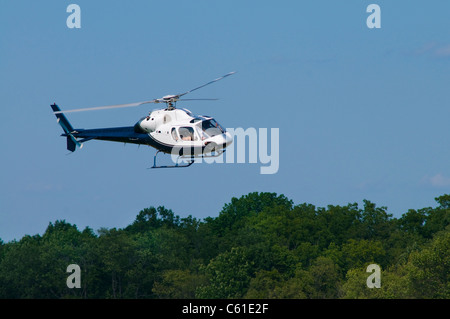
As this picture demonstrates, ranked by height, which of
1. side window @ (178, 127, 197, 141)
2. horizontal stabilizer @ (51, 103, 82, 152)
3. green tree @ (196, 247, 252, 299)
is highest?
horizontal stabilizer @ (51, 103, 82, 152)

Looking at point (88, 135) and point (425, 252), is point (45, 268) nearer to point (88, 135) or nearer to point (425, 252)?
point (425, 252)

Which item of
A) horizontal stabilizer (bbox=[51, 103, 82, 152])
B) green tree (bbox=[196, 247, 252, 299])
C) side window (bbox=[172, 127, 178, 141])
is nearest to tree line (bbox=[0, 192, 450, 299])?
green tree (bbox=[196, 247, 252, 299])

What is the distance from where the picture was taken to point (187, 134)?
65.4m

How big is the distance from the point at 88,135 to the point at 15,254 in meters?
72.1

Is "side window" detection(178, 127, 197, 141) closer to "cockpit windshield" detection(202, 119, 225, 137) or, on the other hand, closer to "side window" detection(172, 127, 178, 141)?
"side window" detection(172, 127, 178, 141)

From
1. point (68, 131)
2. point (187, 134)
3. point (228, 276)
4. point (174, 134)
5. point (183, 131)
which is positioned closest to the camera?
point (187, 134)

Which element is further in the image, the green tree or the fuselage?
the green tree

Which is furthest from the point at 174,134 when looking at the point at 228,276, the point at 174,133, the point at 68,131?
the point at 228,276

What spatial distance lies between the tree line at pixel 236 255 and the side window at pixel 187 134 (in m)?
47.9

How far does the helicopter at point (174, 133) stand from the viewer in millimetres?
64375

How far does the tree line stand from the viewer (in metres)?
120

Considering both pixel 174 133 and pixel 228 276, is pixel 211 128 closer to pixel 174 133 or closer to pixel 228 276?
pixel 174 133

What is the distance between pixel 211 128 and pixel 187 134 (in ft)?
4.61

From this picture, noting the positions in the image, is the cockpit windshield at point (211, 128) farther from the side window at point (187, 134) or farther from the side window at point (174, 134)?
the side window at point (174, 134)
